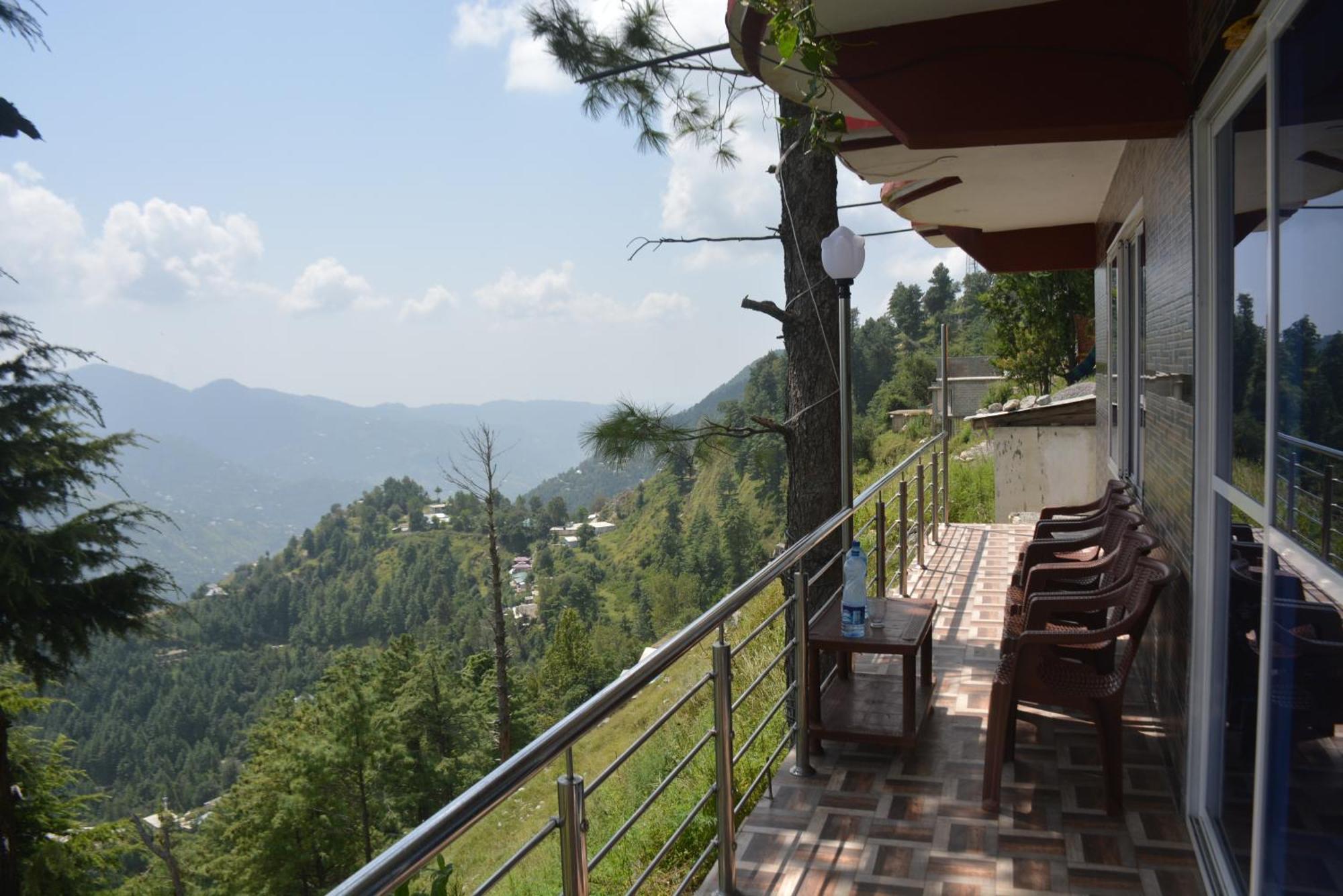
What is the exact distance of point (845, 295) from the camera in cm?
456

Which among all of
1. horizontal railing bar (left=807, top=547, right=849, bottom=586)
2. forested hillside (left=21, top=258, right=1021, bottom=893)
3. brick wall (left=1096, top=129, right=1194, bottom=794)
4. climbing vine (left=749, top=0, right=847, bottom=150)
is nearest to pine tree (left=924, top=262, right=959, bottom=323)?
forested hillside (left=21, top=258, right=1021, bottom=893)

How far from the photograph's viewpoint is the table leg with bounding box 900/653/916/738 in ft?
11.8

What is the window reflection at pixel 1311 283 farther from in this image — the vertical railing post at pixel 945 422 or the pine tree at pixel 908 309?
the pine tree at pixel 908 309

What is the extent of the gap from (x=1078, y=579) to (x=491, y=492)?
21971 millimetres

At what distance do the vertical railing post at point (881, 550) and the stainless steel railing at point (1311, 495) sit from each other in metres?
3.53

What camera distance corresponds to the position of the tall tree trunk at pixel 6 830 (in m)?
12.4

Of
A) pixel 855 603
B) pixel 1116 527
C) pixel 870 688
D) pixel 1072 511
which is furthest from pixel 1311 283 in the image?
pixel 1072 511

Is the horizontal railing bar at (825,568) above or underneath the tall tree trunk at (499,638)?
above

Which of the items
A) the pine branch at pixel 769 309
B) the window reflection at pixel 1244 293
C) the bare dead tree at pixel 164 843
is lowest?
the bare dead tree at pixel 164 843

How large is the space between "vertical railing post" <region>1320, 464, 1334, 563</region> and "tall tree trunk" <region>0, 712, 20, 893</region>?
14.8 metres

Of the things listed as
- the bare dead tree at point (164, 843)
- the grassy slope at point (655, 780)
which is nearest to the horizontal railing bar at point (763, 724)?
the grassy slope at point (655, 780)

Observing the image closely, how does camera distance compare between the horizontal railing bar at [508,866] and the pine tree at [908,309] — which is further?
the pine tree at [908,309]

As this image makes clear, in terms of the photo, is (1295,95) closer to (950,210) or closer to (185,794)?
(950,210)

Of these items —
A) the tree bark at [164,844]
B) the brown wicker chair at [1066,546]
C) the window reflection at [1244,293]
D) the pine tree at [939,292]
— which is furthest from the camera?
the pine tree at [939,292]
